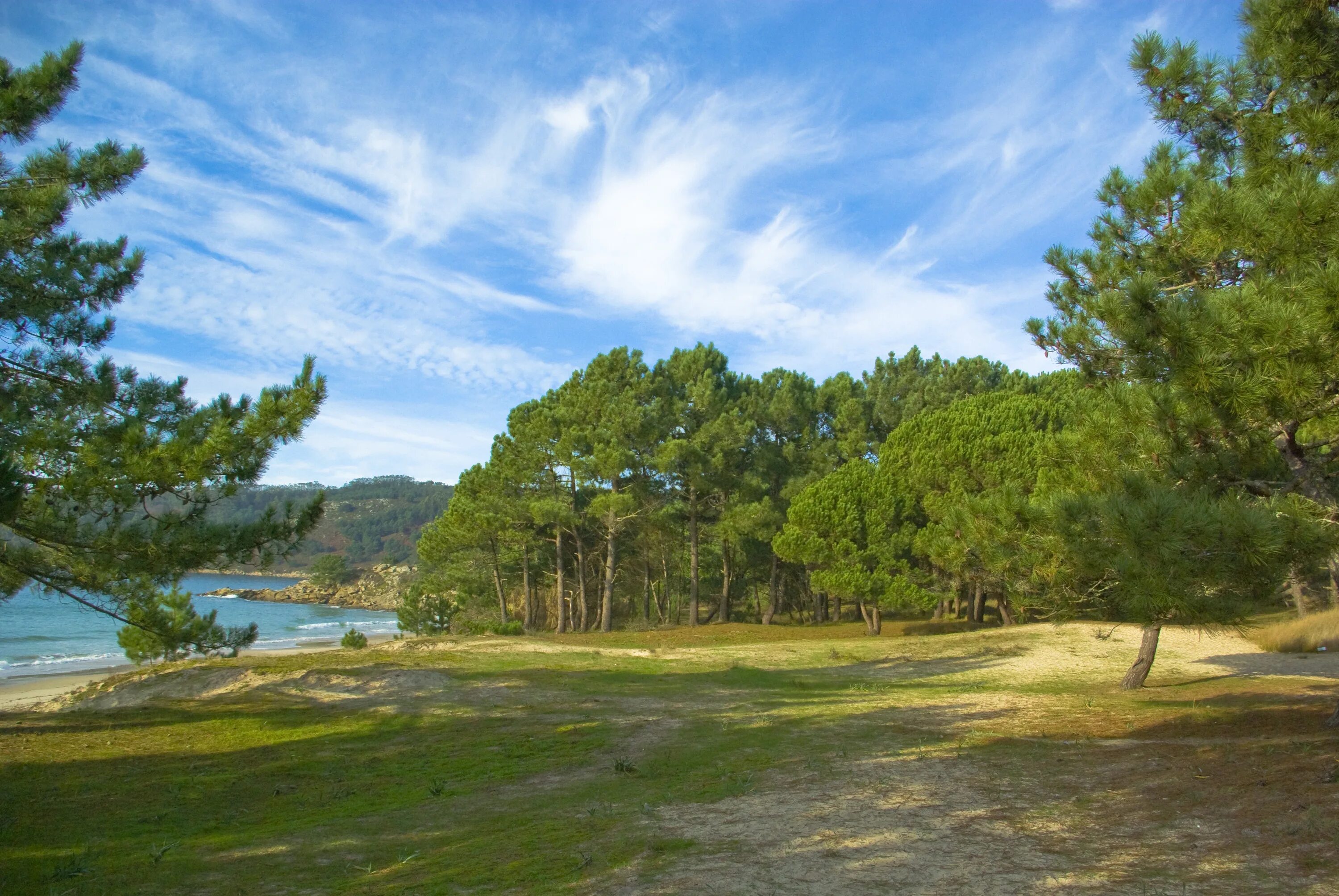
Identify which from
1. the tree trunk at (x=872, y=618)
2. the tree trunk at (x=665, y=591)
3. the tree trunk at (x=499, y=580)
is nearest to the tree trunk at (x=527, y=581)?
the tree trunk at (x=499, y=580)

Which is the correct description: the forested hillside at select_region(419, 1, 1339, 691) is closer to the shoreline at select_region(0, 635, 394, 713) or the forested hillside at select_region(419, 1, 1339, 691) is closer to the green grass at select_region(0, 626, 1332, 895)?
the green grass at select_region(0, 626, 1332, 895)

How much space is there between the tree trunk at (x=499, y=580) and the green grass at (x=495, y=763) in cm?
1792

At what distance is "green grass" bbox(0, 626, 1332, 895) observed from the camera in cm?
550

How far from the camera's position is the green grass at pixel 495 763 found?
5.50 metres

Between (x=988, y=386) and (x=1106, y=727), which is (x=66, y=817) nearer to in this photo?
(x=1106, y=727)

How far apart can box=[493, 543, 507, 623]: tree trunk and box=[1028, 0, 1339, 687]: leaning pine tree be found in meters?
28.9

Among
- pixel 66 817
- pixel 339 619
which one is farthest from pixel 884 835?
pixel 339 619

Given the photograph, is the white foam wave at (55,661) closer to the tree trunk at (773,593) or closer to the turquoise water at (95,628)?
the turquoise water at (95,628)

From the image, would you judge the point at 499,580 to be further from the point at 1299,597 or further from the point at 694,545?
the point at 1299,597

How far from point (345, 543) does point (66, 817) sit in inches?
6075

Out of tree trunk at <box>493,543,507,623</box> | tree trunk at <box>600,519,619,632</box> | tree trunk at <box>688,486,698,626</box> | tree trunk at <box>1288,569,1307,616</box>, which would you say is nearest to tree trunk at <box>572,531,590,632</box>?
tree trunk at <box>600,519,619,632</box>

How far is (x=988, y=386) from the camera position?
141 ft

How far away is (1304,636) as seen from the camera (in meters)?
18.5

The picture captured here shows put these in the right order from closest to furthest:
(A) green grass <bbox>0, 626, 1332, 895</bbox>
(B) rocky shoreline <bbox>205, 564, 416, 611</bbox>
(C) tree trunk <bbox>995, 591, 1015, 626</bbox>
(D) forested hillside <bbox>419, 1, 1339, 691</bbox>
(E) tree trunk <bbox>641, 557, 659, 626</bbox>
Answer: (A) green grass <bbox>0, 626, 1332, 895</bbox> < (D) forested hillside <bbox>419, 1, 1339, 691</bbox> < (C) tree trunk <bbox>995, 591, 1015, 626</bbox> < (E) tree trunk <bbox>641, 557, 659, 626</bbox> < (B) rocky shoreline <bbox>205, 564, 416, 611</bbox>
